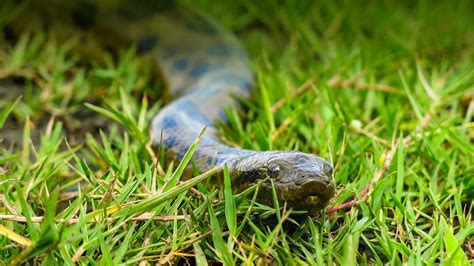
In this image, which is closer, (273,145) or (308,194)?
(308,194)

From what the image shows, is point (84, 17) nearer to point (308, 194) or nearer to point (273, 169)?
point (273, 169)

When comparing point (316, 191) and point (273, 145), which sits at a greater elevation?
point (316, 191)

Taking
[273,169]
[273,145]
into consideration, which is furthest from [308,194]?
[273,145]

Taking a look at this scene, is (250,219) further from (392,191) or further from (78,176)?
(78,176)

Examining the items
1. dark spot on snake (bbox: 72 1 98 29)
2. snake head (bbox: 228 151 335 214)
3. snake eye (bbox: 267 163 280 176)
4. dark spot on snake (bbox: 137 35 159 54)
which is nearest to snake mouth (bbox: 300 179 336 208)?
snake head (bbox: 228 151 335 214)

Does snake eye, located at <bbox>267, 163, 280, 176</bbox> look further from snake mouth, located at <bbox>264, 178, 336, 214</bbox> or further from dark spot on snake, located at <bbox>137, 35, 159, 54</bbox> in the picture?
dark spot on snake, located at <bbox>137, 35, 159, 54</bbox>

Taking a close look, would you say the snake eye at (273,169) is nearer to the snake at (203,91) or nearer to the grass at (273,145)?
the snake at (203,91)

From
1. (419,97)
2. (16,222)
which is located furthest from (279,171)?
(419,97)
